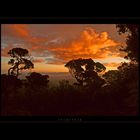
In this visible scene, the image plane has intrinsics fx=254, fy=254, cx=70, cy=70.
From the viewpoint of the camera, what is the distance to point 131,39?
258 centimetres

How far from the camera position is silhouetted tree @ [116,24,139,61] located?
2572mm

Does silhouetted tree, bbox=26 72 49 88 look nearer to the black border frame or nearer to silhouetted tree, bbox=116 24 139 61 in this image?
the black border frame

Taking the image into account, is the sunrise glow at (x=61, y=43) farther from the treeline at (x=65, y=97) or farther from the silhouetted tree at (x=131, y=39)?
the treeline at (x=65, y=97)

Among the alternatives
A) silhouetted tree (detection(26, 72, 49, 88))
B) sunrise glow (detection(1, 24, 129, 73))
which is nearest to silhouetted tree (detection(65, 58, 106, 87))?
sunrise glow (detection(1, 24, 129, 73))

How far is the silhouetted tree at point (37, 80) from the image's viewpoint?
101 inches

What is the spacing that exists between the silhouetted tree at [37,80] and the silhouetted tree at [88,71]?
268mm

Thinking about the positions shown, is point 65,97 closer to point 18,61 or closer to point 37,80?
point 37,80

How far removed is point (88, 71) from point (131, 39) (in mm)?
543
